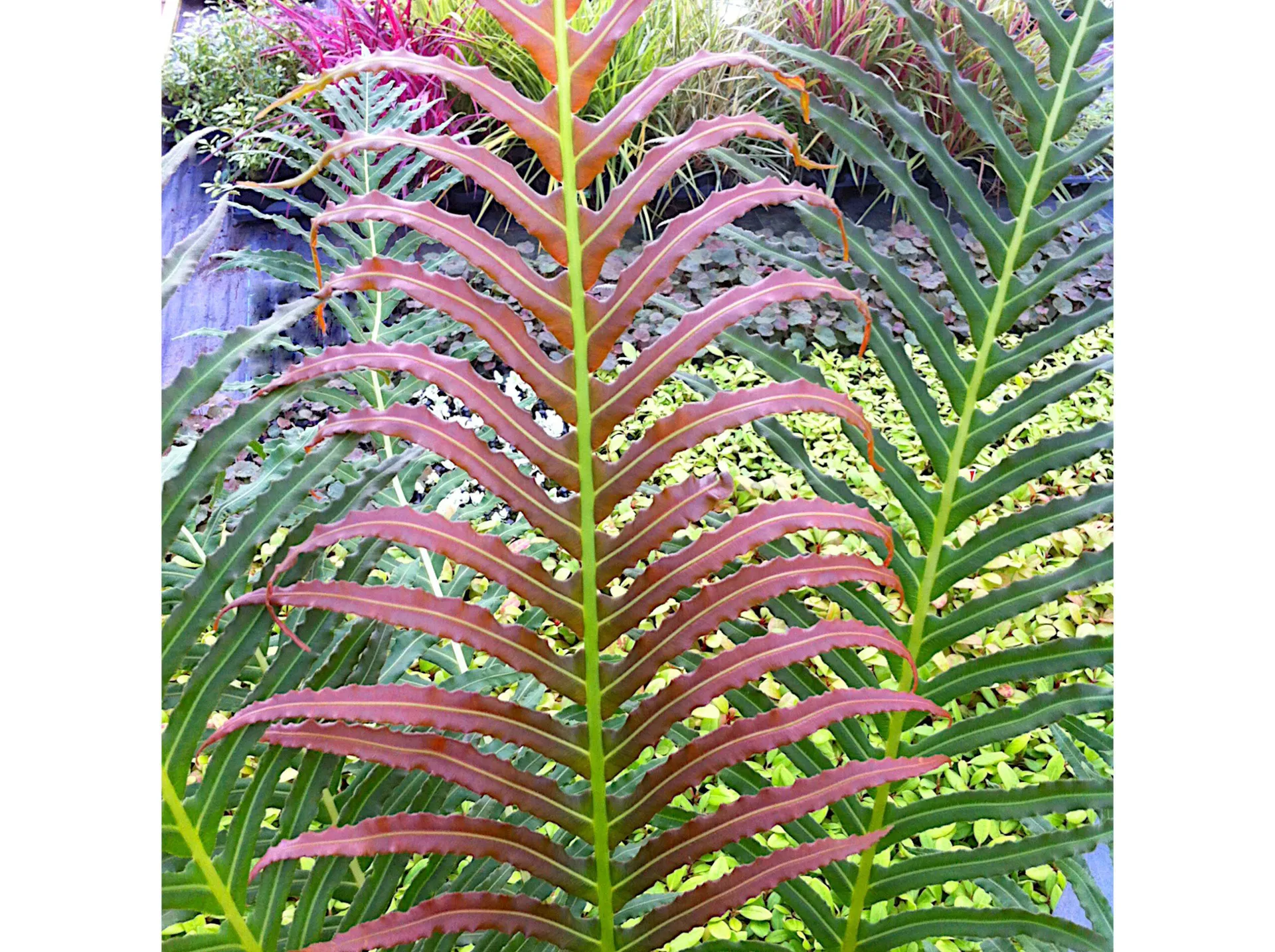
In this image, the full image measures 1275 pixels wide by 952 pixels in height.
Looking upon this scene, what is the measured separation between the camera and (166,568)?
22.2 inches

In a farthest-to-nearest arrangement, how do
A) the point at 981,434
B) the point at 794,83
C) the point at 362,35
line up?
1. the point at 362,35
2. the point at 981,434
3. the point at 794,83

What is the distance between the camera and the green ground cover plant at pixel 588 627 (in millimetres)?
410

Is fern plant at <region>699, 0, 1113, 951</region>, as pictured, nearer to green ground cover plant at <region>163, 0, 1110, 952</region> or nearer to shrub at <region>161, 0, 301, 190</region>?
green ground cover plant at <region>163, 0, 1110, 952</region>

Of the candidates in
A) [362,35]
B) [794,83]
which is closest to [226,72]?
[362,35]

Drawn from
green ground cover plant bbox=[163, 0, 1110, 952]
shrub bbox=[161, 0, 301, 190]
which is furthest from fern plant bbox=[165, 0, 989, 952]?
shrub bbox=[161, 0, 301, 190]

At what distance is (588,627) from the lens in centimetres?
45

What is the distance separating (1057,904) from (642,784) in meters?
0.99

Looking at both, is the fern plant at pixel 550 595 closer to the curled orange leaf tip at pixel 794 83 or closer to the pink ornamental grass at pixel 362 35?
the curled orange leaf tip at pixel 794 83

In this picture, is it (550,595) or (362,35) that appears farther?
(362,35)

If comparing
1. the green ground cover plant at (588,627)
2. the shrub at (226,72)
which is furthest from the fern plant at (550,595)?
the shrub at (226,72)

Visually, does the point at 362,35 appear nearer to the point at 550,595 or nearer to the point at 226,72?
the point at 226,72

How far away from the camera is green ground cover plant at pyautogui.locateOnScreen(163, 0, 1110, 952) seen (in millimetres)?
410

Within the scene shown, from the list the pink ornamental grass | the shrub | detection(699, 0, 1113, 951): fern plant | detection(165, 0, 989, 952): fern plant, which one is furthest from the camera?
the shrub

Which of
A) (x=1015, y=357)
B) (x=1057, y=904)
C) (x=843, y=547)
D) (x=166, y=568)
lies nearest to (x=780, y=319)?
(x=843, y=547)
